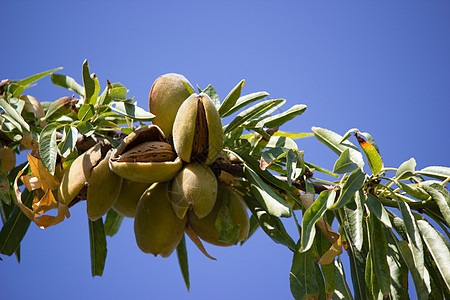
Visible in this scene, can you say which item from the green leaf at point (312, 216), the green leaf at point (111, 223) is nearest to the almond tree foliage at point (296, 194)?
the green leaf at point (312, 216)

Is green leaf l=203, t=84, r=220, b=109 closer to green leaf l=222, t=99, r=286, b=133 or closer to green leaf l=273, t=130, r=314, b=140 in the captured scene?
green leaf l=222, t=99, r=286, b=133

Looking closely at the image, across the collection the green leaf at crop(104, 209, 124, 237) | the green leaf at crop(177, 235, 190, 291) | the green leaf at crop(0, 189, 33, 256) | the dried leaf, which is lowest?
the green leaf at crop(0, 189, 33, 256)

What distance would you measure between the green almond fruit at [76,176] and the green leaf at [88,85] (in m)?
0.15

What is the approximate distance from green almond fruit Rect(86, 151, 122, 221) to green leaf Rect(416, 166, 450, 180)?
29.8 inches

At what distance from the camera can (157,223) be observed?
107 centimetres

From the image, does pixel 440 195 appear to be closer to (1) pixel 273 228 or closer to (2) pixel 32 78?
(1) pixel 273 228

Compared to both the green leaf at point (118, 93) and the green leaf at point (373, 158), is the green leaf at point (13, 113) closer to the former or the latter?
the green leaf at point (118, 93)

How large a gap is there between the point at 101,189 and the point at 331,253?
531 millimetres

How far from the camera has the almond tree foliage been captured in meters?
1.04

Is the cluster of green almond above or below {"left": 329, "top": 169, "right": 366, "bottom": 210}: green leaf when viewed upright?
below

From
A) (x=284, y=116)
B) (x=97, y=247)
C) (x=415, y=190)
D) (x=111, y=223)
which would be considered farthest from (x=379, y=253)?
(x=111, y=223)

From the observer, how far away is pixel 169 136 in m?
1.15

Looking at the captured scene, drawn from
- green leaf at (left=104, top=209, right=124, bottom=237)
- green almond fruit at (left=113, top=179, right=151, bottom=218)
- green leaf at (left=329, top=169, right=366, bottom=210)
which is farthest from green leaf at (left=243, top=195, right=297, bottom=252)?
green leaf at (left=104, top=209, right=124, bottom=237)

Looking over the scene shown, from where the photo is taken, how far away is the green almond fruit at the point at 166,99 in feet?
3.76
